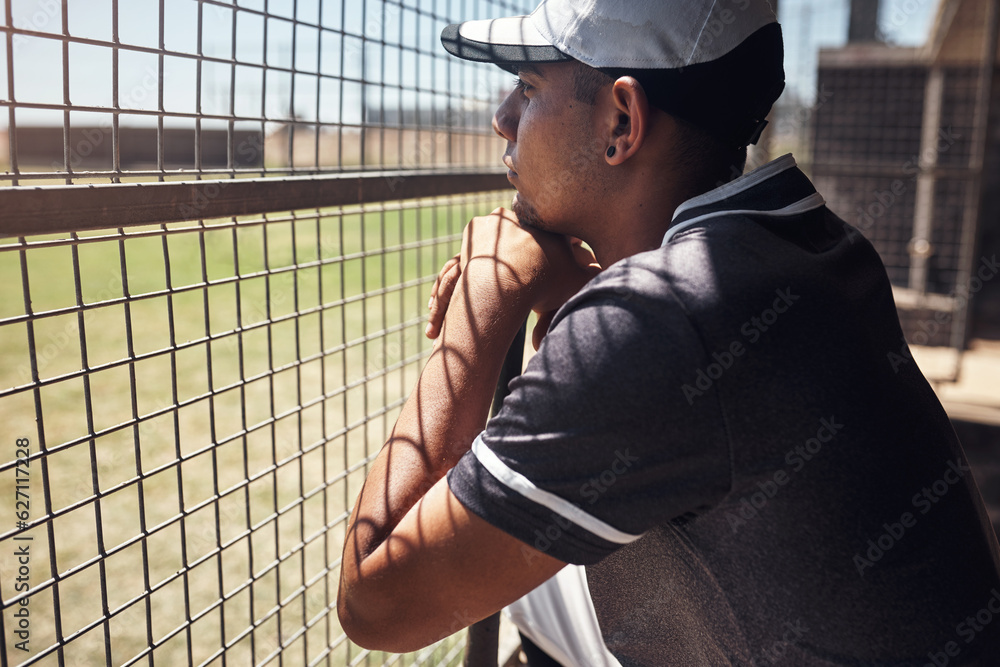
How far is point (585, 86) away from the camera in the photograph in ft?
4.24

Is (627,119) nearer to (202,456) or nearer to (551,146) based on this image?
(551,146)

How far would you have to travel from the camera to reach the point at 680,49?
47.6 inches

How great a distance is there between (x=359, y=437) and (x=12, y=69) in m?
4.41

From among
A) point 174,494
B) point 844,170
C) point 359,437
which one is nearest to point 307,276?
point 359,437

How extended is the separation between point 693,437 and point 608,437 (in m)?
0.11

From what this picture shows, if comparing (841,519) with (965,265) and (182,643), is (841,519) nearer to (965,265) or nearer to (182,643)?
(182,643)
